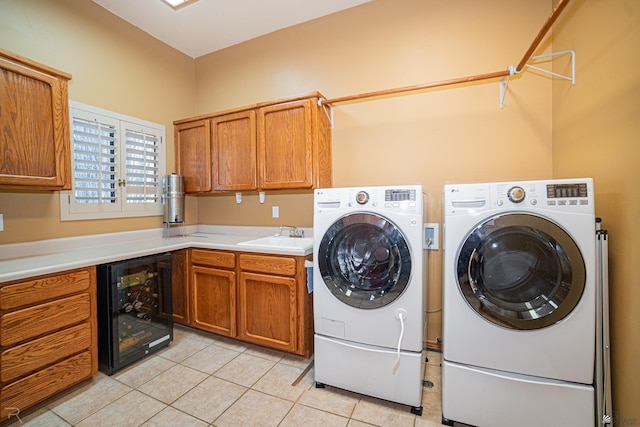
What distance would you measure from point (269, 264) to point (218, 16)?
91.2 inches

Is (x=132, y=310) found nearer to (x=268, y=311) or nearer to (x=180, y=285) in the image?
(x=180, y=285)

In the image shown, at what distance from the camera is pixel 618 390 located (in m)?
1.28

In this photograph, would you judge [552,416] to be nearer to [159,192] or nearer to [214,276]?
[214,276]

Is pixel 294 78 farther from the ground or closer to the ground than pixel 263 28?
closer to the ground

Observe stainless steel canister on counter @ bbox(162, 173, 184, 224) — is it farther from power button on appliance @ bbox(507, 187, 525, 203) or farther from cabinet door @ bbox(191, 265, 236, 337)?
power button on appliance @ bbox(507, 187, 525, 203)

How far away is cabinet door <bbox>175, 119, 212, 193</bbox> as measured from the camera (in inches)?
109

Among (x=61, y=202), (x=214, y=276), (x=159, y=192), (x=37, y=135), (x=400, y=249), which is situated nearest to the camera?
(x=400, y=249)

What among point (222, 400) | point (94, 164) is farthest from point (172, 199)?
point (222, 400)

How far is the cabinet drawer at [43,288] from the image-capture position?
1413mm

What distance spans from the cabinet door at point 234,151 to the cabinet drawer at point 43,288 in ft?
4.32

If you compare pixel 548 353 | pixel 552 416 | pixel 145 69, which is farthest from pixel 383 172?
pixel 145 69

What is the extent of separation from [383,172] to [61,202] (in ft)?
8.54

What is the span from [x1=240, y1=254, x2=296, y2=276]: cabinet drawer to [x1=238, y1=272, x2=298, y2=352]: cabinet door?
0.04 metres

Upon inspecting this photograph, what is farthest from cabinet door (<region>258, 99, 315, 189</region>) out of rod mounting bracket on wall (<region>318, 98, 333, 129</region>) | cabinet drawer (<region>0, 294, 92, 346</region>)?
cabinet drawer (<region>0, 294, 92, 346</region>)
